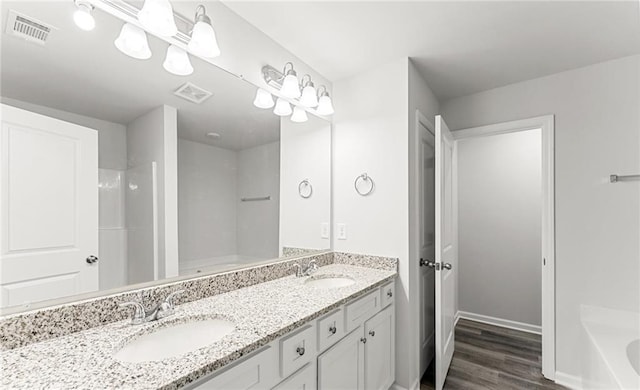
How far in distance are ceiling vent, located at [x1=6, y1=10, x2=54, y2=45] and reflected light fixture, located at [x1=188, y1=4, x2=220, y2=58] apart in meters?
0.50

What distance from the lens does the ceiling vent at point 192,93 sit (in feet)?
4.61

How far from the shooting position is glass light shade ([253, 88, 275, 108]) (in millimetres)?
1796

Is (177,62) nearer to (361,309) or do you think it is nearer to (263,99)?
(263,99)

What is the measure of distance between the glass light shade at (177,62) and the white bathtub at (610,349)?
252 centimetres

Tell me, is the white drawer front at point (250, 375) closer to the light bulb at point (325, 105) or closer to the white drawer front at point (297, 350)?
the white drawer front at point (297, 350)

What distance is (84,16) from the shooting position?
106cm

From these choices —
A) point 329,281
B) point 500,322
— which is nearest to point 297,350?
point 329,281

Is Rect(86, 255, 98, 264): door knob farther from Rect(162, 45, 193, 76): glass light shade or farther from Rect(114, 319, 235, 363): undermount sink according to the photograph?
Rect(162, 45, 193, 76): glass light shade

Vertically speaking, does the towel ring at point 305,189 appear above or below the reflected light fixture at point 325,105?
below

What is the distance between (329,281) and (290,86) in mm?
1306

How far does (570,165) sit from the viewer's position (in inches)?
87.3

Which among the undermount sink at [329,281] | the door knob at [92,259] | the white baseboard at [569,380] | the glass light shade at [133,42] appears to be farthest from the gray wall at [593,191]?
the door knob at [92,259]

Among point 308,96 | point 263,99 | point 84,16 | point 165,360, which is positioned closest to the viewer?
point 165,360

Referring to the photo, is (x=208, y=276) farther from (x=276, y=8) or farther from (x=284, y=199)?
(x=276, y=8)
